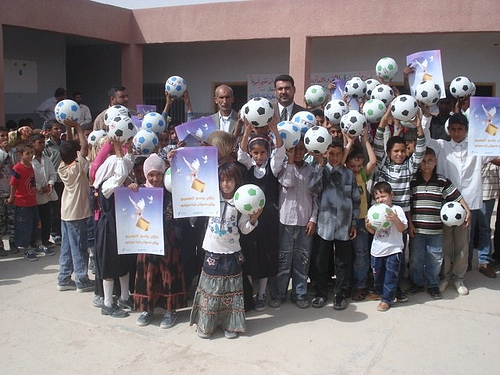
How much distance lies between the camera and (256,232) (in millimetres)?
3934

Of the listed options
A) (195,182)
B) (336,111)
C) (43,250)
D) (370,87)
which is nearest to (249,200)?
(195,182)

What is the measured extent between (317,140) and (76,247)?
237 centimetres

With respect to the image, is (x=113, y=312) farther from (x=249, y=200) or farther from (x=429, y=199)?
(x=429, y=199)

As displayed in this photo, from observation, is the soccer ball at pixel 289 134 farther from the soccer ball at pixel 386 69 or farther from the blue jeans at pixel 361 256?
the soccer ball at pixel 386 69

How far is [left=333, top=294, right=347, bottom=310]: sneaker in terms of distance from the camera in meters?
4.01

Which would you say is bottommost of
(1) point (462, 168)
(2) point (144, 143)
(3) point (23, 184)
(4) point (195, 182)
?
(3) point (23, 184)

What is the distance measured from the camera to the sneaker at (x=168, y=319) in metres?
3.72

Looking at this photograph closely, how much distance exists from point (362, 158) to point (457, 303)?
1.44 meters

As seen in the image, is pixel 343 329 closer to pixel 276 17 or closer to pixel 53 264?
pixel 53 264

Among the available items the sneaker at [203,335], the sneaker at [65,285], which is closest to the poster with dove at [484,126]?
the sneaker at [203,335]

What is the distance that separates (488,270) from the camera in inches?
190

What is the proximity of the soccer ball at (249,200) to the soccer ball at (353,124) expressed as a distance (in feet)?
3.37

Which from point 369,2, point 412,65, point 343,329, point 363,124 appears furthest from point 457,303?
point 369,2

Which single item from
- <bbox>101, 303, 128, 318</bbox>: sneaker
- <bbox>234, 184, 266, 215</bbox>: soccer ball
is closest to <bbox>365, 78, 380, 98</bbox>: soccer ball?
<bbox>234, 184, 266, 215</bbox>: soccer ball
